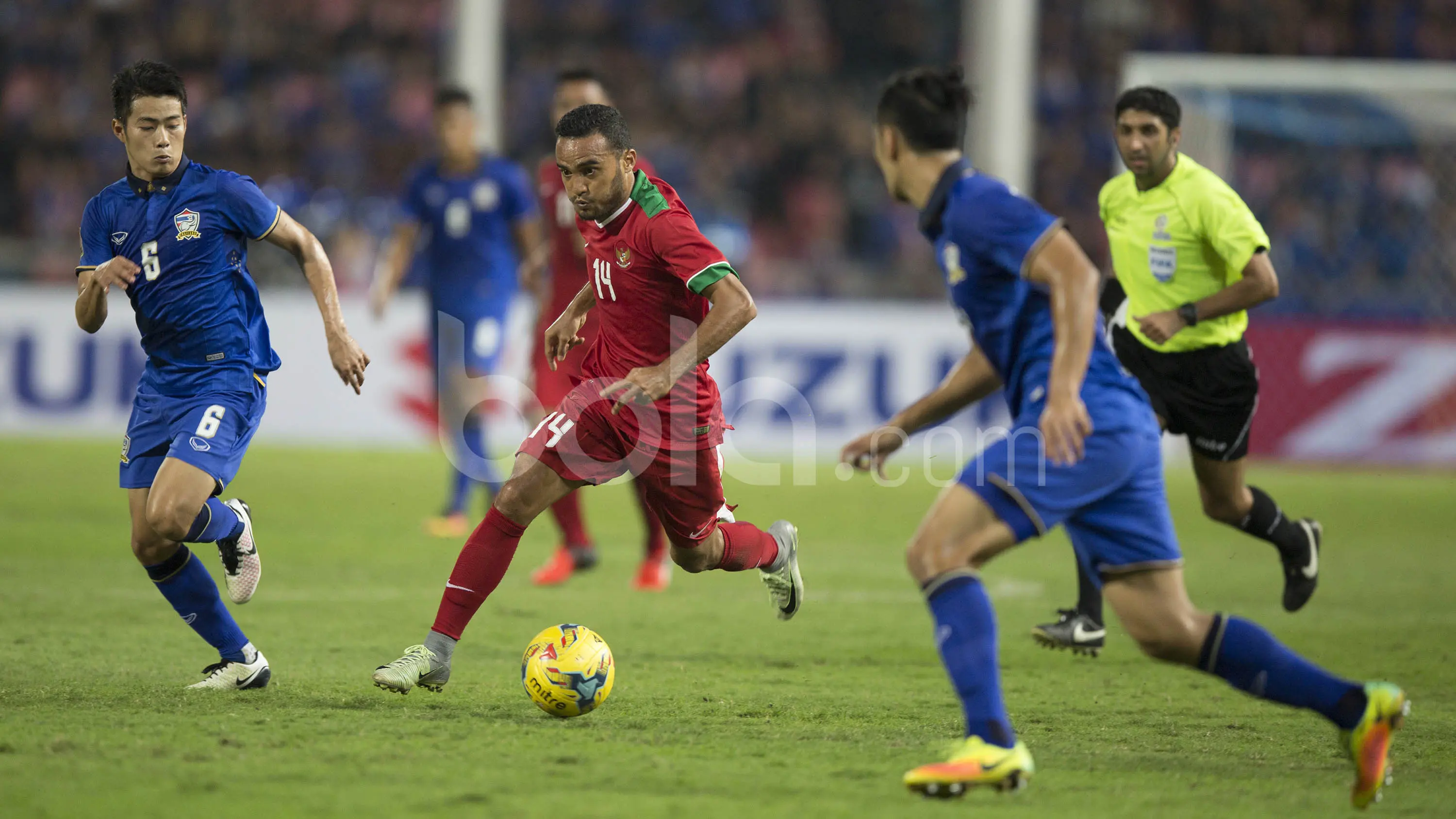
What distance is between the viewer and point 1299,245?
17000 millimetres

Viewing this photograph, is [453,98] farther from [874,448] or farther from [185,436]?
[874,448]

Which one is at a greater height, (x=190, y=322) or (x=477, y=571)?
(x=190, y=322)

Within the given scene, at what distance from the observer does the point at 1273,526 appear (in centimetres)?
687

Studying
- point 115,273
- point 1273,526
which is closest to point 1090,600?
point 1273,526

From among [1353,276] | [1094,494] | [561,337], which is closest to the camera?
[1094,494]

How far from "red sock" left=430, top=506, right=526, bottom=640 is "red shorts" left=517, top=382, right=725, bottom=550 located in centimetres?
28

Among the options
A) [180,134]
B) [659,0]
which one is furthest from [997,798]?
[659,0]

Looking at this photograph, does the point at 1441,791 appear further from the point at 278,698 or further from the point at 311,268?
the point at 311,268

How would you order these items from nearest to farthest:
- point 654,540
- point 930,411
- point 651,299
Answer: point 930,411
point 651,299
point 654,540

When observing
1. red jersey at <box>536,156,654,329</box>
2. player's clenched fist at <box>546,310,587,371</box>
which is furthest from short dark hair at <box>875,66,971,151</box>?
red jersey at <box>536,156,654,329</box>

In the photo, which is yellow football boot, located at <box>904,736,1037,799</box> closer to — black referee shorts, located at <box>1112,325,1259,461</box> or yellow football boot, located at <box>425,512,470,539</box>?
black referee shorts, located at <box>1112,325,1259,461</box>

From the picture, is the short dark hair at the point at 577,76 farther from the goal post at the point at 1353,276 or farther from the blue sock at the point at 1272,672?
the goal post at the point at 1353,276

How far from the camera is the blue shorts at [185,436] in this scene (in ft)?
17.2

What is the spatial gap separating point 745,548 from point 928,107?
2330 millimetres
